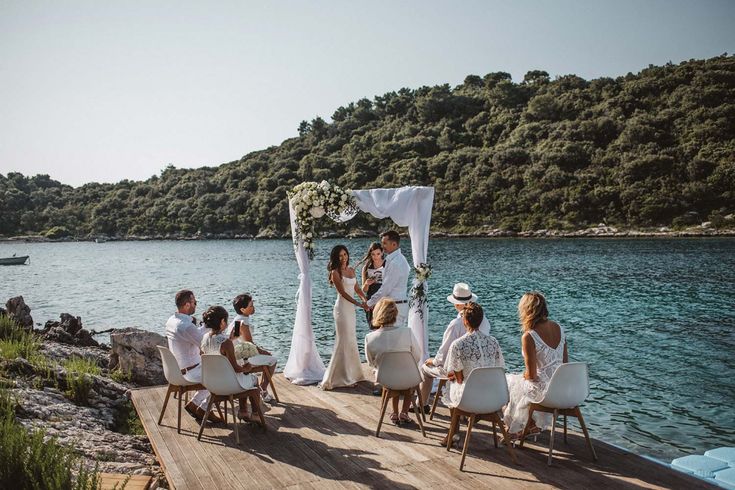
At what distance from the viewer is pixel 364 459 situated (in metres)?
5.31

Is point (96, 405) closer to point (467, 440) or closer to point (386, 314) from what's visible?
point (386, 314)

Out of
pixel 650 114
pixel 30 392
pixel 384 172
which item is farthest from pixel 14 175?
pixel 30 392

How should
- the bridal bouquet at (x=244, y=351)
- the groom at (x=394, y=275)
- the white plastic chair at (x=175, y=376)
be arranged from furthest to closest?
the groom at (x=394, y=275) → the white plastic chair at (x=175, y=376) → the bridal bouquet at (x=244, y=351)

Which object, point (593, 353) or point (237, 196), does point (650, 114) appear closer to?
point (593, 353)

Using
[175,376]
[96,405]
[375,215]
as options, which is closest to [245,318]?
[175,376]

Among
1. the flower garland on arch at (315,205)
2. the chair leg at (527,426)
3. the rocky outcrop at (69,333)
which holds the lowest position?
the rocky outcrop at (69,333)

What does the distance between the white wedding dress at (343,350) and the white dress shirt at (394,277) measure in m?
0.59

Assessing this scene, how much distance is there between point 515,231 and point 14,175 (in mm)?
115324

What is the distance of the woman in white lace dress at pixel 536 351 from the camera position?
5.18m

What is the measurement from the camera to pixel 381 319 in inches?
237

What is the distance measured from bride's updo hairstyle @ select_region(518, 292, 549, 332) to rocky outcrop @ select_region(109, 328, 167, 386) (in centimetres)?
735

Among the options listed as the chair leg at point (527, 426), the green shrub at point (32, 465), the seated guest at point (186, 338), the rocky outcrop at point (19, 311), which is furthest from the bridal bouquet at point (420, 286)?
the rocky outcrop at point (19, 311)

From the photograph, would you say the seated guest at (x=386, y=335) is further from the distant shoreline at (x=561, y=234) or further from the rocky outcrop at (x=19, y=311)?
the distant shoreline at (x=561, y=234)

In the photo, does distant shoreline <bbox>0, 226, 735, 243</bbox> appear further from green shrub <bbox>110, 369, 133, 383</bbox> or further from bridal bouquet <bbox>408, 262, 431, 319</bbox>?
green shrub <bbox>110, 369, 133, 383</bbox>
